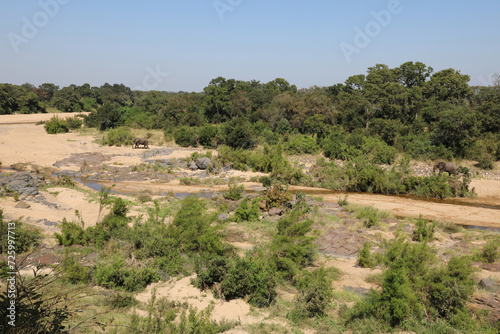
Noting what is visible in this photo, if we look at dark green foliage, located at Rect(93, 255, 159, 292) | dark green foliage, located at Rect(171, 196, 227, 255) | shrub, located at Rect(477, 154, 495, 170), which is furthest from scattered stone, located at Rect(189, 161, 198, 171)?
shrub, located at Rect(477, 154, 495, 170)

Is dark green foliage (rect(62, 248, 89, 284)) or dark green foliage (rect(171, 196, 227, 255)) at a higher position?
dark green foliage (rect(171, 196, 227, 255))

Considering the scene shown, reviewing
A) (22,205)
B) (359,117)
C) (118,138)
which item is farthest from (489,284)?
(118,138)

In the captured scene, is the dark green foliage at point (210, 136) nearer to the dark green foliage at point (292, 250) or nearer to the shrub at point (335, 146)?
the shrub at point (335, 146)

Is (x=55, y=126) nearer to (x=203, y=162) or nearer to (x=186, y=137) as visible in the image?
(x=186, y=137)

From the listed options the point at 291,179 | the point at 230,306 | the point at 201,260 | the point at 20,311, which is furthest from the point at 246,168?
the point at 20,311

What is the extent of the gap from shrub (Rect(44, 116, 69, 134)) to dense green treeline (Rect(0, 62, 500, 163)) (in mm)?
3052

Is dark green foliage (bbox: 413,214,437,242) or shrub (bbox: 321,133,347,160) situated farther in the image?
shrub (bbox: 321,133,347,160)

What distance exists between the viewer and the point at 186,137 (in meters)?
30.1

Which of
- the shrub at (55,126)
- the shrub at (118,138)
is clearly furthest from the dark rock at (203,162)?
the shrub at (55,126)

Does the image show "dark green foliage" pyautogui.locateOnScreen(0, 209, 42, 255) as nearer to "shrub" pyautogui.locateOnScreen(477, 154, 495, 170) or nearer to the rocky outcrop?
the rocky outcrop

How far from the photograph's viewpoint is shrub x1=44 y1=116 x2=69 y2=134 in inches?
1315

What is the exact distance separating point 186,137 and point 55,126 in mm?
14697

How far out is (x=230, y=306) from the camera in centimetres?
751

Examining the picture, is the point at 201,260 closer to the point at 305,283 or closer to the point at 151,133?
the point at 305,283
